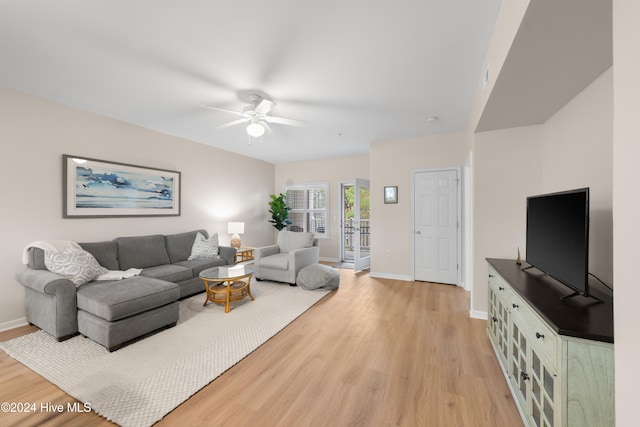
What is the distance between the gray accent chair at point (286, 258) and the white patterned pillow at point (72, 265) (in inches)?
88.3

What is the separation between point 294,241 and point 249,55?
10.8ft

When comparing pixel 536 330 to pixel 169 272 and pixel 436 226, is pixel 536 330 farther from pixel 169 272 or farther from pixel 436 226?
pixel 169 272

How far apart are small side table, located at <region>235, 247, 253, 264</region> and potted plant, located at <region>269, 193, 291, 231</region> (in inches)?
50.9

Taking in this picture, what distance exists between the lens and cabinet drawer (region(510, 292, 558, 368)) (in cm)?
118

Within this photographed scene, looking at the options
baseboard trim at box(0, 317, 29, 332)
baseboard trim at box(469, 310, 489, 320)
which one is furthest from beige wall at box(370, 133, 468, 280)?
baseboard trim at box(0, 317, 29, 332)

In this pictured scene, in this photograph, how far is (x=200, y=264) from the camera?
3857 millimetres

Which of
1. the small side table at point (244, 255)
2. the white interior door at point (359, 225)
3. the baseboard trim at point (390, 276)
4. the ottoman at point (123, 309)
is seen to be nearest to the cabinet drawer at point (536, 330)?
the baseboard trim at point (390, 276)

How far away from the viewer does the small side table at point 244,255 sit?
515 cm

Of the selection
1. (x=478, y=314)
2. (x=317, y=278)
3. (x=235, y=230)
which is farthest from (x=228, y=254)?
(x=478, y=314)

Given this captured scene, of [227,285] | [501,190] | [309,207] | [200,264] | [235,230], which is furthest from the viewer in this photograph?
[309,207]

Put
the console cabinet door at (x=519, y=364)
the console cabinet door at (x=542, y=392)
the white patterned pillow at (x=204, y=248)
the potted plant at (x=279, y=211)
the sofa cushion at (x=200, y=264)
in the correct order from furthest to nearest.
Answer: the potted plant at (x=279, y=211), the white patterned pillow at (x=204, y=248), the sofa cushion at (x=200, y=264), the console cabinet door at (x=519, y=364), the console cabinet door at (x=542, y=392)

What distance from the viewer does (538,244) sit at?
75.4 inches

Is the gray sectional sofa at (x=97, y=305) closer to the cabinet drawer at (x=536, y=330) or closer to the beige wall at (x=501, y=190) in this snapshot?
the cabinet drawer at (x=536, y=330)

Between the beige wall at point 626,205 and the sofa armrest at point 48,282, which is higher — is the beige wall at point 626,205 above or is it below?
above
